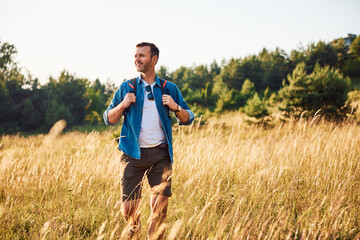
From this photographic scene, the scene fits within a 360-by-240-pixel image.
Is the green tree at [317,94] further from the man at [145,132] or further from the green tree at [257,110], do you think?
the man at [145,132]

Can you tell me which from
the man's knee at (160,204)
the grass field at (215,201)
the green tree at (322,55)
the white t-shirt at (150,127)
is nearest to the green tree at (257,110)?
the grass field at (215,201)

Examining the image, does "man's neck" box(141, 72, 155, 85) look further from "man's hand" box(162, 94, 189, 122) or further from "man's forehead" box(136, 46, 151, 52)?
"man's hand" box(162, 94, 189, 122)

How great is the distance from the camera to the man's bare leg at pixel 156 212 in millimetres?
1686

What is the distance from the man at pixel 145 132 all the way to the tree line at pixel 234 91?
9.66 metres

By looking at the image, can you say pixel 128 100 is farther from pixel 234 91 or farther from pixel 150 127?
pixel 234 91

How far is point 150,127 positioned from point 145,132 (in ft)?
0.24

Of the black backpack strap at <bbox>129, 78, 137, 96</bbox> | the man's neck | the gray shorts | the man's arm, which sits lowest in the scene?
the gray shorts

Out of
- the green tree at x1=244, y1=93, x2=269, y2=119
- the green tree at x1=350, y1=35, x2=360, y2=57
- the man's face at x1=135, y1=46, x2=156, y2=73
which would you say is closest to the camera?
the man's face at x1=135, y1=46, x2=156, y2=73

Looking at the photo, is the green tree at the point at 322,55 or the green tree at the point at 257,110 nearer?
the green tree at the point at 257,110

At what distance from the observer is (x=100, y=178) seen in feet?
11.6

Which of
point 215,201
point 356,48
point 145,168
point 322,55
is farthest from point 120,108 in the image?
point 356,48

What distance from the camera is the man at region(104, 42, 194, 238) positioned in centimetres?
193

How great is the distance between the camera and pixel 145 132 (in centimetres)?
204

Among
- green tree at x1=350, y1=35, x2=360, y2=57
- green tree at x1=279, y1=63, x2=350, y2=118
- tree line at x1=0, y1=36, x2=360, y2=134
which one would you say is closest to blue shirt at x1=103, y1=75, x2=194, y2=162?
tree line at x1=0, y1=36, x2=360, y2=134
